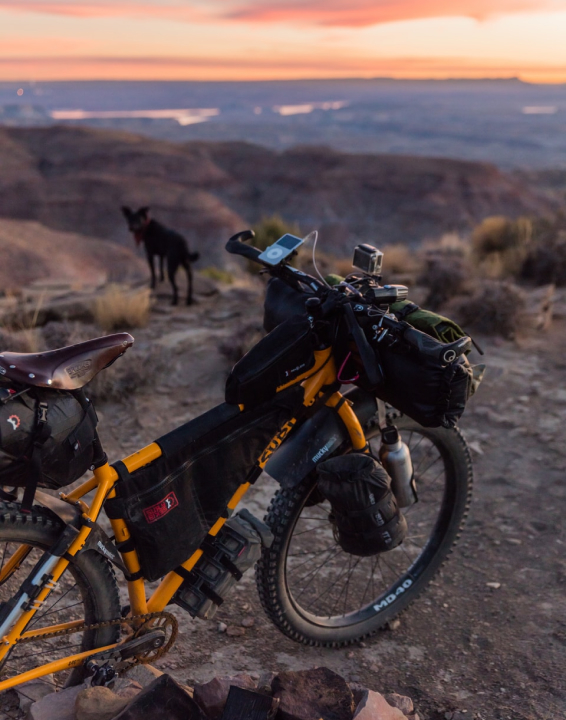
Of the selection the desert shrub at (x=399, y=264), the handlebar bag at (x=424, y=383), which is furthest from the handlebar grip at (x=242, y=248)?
the desert shrub at (x=399, y=264)

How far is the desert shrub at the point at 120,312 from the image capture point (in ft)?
25.0

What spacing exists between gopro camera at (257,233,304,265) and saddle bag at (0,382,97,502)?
906 millimetres

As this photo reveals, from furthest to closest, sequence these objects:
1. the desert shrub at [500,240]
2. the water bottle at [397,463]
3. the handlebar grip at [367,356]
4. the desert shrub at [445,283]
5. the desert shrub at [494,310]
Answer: the desert shrub at [500,240]
the desert shrub at [445,283]
the desert shrub at [494,310]
the water bottle at [397,463]
the handlebar grip at [367,356]

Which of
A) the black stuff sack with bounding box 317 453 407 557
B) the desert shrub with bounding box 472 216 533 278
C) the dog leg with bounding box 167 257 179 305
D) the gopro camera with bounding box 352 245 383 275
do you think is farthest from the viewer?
the desert shrub with bounding box 472 216 533 278

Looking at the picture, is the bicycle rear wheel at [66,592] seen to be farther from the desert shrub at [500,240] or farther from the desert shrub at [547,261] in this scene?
the desert shrub at [500,240]

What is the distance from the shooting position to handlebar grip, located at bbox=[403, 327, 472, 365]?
2311mm

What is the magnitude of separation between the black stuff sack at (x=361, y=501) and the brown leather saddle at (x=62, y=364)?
0.96m

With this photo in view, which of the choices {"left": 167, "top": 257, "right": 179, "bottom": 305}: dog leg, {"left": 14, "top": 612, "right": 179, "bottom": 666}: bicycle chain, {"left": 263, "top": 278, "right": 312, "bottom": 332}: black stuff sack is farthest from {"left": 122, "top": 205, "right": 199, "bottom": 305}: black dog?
{"left": 14, "top": 612, "right": 179, "bottom": 666}: bicycle chain

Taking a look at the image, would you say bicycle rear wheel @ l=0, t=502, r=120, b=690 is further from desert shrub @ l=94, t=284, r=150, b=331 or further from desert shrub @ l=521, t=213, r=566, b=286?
desert shrub @ l=521, t=213, r=566, b=286

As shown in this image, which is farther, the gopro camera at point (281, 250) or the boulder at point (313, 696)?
the gopro camera at point (281, 250)

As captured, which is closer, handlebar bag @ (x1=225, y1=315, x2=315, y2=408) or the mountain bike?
the mountain bike

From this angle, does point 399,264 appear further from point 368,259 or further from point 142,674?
point 142,674

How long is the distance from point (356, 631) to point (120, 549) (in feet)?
4.33

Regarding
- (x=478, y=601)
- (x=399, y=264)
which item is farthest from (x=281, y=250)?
(x=399, y=264)
